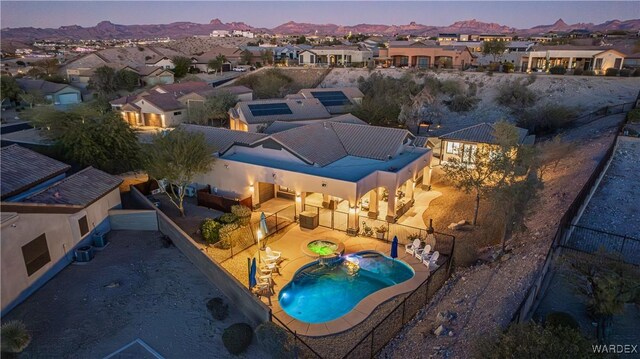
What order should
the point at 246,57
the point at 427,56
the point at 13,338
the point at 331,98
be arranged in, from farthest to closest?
the point at 246,57 → the point at 427,56 → the point at 331,98 → the point at 13,338

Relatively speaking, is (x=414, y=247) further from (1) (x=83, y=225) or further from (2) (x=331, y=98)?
(2) (x=331, y=98)

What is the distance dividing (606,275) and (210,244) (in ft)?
51.4

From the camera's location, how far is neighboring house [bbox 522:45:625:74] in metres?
55.8

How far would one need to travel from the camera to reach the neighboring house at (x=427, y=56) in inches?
2719

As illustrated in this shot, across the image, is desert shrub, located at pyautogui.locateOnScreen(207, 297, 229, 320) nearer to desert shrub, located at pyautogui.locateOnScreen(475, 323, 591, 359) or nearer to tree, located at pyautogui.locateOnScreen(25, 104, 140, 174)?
desert shrub, located at pyautogui.locateOnScreen(475, 323, 591, 359)

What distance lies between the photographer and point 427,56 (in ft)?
234

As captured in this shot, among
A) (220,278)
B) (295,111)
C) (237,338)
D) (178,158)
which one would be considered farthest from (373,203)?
(295,111)

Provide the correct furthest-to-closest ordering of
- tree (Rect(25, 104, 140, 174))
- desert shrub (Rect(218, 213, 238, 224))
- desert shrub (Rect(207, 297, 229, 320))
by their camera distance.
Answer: tree (Rect(25, 104, 140, 174)) → desert shrub (Rect(218, 213, 238, 224)) → desert shrub (Rect(207, 297, 229, 320))

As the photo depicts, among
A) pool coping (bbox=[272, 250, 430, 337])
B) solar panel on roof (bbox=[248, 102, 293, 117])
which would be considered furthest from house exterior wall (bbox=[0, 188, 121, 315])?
solar panel on roof (bbox=[248, 102, 293, 117])

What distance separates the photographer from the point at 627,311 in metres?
12.6

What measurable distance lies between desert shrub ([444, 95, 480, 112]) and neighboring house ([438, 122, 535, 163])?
784 inches

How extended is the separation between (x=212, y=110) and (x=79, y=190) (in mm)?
30070

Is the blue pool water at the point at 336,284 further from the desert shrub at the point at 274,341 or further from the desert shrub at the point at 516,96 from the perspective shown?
the desert shrub at the point at 516,96

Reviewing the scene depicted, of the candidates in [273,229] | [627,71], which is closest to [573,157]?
[273,229]
